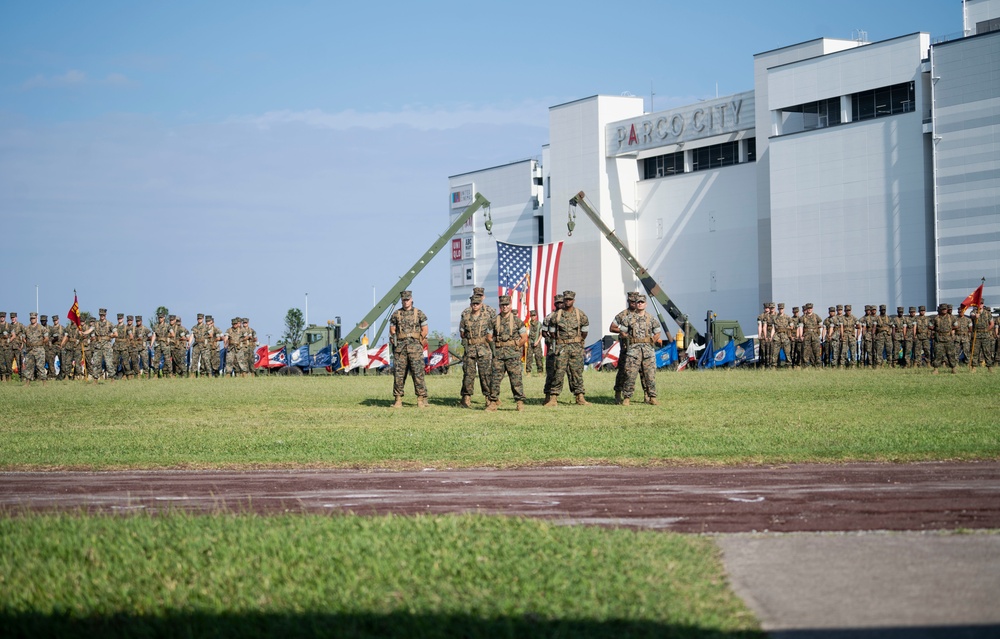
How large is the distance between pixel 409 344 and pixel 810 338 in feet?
76.6

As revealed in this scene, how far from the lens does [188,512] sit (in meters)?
9.71

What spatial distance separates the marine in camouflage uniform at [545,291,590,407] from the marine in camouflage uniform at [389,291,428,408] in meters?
2.82

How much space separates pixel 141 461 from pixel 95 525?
6.76 metres

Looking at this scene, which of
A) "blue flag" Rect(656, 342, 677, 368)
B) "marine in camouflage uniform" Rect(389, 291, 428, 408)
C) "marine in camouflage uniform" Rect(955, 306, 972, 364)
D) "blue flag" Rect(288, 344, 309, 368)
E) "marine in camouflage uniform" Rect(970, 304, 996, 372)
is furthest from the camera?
"blue flag" Rect(288, 344, 309, 368)

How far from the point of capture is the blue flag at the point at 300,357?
53.8 metres

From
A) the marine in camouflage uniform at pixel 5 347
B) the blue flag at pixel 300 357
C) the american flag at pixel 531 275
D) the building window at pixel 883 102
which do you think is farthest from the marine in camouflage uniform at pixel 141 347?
the building window at pixel 883 102

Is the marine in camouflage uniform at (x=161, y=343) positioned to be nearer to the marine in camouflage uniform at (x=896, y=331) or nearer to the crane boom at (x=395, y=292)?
the crane boom at (x=395, y=292)

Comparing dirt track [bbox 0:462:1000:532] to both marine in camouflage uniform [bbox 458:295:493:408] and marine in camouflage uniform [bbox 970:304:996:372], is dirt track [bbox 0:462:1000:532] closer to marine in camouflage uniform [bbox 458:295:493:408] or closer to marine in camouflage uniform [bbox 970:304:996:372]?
marine in camouflage uniform [bbox 458:295:493:408]

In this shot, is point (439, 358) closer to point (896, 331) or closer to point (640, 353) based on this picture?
point (896, 331)

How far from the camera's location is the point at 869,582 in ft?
20.5

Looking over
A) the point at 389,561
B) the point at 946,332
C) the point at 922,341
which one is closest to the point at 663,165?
the point at 922,341

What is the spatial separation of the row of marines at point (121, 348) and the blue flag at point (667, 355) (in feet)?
55.0

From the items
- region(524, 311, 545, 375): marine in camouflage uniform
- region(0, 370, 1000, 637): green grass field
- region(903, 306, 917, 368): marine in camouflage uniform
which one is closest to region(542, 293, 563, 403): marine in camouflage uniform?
region(0, 370, 1000, 637): green grass field

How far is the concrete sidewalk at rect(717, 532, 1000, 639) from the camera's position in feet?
A: 18.0
